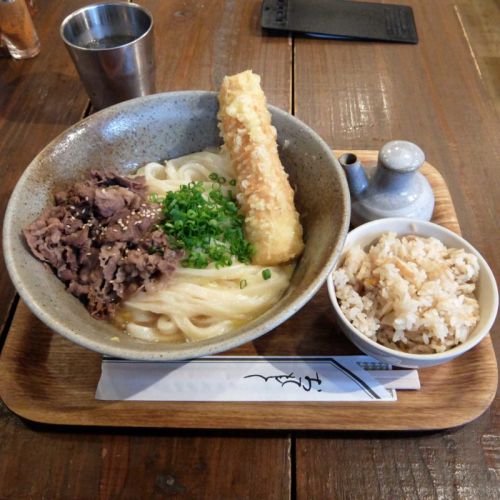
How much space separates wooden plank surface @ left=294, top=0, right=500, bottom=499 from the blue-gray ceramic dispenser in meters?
0.31

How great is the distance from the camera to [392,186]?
5.79 ft

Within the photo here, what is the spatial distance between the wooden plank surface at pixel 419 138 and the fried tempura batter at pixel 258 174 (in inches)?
25.2

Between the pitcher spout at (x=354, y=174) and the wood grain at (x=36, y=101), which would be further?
the wood grain at (x=36, y=101)

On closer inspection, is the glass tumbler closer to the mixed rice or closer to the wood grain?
the wood grain

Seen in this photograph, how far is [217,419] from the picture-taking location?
54.8 inches

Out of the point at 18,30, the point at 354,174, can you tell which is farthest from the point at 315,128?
the point at 18,30

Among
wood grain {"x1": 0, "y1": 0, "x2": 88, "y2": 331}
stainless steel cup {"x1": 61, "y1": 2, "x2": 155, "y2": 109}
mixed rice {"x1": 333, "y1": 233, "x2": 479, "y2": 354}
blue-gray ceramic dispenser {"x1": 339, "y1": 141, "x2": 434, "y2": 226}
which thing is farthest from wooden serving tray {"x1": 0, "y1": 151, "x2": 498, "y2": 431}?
stainless steel cup {"x1": 61, "y1": 2, "x2": 155, "y2": 109}

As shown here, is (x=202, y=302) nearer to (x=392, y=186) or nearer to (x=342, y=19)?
(x=392, y=186)

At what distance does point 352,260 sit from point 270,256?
0.29 meters

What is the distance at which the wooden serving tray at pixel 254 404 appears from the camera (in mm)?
1385

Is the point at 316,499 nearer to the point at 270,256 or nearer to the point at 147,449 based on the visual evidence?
the point at 147,449

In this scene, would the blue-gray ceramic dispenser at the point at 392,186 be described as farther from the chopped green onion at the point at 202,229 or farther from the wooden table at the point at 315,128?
the chopped green onion at the point at 202,229

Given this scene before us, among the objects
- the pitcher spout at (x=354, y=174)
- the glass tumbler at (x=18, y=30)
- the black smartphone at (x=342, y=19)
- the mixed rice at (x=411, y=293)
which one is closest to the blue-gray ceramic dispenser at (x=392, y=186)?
the pitcher spout at (x=354, y=174)

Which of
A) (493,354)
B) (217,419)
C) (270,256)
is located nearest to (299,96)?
(270,256)
